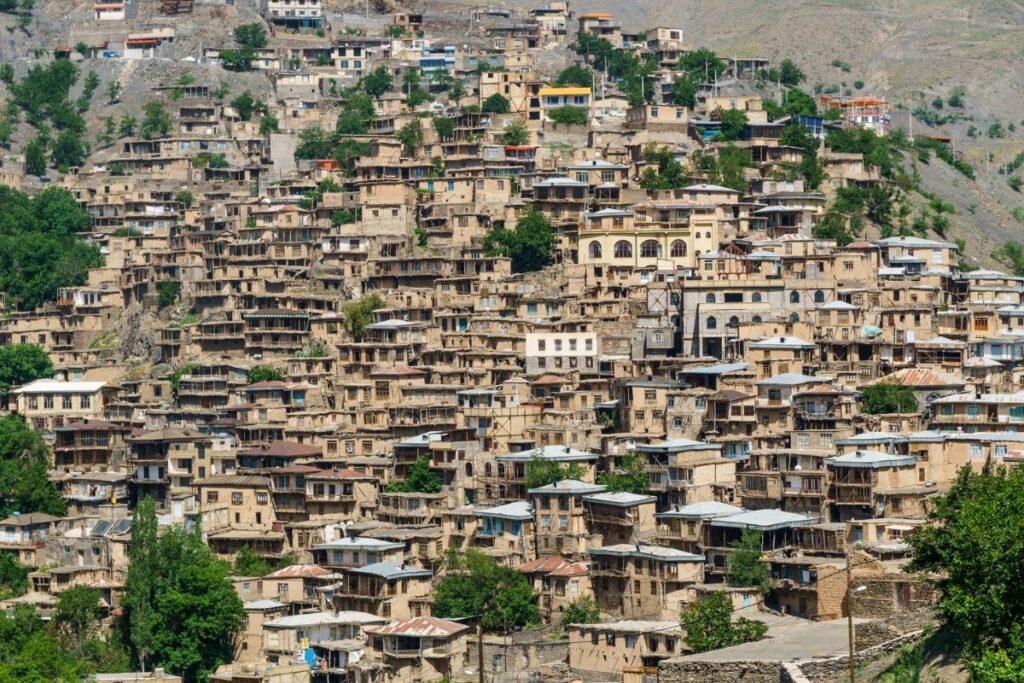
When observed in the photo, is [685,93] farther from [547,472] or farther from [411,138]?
[547,472]

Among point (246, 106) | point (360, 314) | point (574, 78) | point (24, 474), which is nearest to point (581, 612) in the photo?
point (24, 474)

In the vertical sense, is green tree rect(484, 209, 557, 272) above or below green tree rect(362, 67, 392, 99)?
below

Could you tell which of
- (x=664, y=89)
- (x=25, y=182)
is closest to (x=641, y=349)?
(x=664, y=89)

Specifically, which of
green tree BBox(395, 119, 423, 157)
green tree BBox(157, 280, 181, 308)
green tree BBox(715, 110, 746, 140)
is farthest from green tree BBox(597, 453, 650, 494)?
green tree BBox(715, 110, 746, 140)

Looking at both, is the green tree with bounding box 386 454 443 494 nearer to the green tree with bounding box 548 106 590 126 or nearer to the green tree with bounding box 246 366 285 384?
the green tree with bounding box 246 366 285 384

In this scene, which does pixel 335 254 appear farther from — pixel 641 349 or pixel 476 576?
pixel 476 576

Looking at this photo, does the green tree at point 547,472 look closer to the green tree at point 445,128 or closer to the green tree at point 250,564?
the green tree at point 250,564

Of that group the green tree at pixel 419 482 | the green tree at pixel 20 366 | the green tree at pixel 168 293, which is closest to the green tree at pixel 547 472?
the green tree at pixel 419 482
